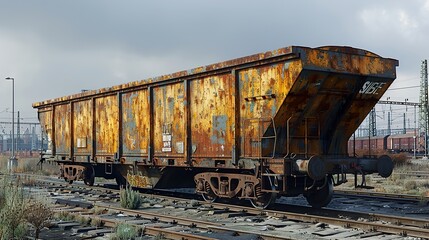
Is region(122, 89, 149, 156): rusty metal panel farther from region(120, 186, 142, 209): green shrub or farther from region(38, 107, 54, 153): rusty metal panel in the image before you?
region(38, 107, 54, 153): rusty metal panel

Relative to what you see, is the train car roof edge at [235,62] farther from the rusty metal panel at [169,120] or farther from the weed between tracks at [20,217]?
the weed between tracks at [20,217]

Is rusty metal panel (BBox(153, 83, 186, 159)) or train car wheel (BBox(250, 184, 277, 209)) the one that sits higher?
rusty metal panel (BBox(153, 83, 186, 159))

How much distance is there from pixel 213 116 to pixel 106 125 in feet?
19.6

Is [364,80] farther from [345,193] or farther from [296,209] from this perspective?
[345,193]

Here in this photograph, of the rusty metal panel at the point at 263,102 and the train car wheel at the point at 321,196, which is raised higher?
the rusty metal panel at the point at 263,102

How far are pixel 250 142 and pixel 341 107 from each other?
2459 mm

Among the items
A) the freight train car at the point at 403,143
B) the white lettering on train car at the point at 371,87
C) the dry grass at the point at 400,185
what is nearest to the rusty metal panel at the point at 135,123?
the white lettering on train car at the point at 371,87

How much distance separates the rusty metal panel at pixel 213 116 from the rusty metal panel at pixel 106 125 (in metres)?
4.28

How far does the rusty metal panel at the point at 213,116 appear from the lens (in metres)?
11.8

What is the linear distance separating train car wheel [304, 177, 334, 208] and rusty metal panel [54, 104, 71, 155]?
10.8 metres

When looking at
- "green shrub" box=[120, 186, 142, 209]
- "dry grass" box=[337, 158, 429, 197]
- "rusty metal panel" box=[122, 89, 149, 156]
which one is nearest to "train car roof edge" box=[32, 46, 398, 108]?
"rusty metal panel" box=[122, 89, 149, 156]

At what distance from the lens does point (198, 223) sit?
9.80 m

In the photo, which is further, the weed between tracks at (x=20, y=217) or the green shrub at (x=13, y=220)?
the weed between tracks at (x=20, y=217)

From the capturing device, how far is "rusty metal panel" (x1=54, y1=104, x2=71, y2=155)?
19.3 m
